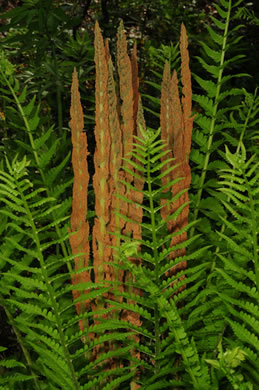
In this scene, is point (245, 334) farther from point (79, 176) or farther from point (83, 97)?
point (83, 97)

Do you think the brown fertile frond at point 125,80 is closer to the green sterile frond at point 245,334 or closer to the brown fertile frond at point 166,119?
the brown fertile frond at point 166,119

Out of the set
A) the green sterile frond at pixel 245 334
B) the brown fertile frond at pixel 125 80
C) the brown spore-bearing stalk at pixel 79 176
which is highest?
the brown fertile frond at pixel 125 80

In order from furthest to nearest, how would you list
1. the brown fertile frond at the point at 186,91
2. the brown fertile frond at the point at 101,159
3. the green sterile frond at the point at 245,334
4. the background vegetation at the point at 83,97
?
the background vegetation at the point at 83,97 < the brown fertile frond at the point at 186,91 < the brown fertile frond at the point at 101,159 < the green sterile frond at the point at 245,334

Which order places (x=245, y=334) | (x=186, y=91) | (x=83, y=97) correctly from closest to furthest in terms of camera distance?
(x=245, y=334)
(x=186, y=91)
(x=83, y=97)

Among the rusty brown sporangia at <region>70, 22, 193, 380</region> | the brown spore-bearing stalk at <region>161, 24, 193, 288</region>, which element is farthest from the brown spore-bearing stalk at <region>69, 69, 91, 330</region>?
the brown spore-bearing stalk at <region>161, 24, 193, 288</region>

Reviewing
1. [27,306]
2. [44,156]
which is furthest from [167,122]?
[27,306]

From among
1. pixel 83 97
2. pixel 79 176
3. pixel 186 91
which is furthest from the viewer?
pixel 83 97

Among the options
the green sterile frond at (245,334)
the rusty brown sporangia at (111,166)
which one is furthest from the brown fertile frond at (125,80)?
the green sterile frond at (245,334)

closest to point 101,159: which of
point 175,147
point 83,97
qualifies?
point 175,147

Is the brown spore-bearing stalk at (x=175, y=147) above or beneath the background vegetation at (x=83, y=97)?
beneath

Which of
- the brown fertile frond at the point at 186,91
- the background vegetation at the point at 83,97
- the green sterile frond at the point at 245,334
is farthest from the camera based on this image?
the background vegetation at the point at 83,97

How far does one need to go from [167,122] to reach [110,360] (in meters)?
0.41

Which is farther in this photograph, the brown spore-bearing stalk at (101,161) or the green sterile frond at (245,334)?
the brown spore-bearing stalk at (101,161)

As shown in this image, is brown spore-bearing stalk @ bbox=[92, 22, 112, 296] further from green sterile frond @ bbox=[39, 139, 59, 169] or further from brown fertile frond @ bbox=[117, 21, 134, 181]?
green sterile frond @ bbox=[39, 139, 59, 169]
